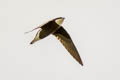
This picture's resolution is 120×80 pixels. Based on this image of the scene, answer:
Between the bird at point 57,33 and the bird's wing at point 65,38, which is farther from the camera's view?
the bird's wing at point 65,38

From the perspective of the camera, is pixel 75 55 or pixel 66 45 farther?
pixel 66 45

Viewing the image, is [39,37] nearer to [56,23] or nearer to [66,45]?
[56,23]

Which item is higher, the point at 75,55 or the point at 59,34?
the point at 59,34

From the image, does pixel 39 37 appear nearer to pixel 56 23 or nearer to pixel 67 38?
pixel 56 23

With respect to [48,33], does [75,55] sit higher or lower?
lower

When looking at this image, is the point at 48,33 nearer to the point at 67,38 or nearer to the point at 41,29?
the point at 41,29

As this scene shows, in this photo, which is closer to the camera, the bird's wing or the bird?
the bird

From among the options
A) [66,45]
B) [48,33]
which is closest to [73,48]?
[66,45]

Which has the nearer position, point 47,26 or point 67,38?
point 47,26

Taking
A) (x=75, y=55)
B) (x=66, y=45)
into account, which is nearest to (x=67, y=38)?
(x=66, y=45)
